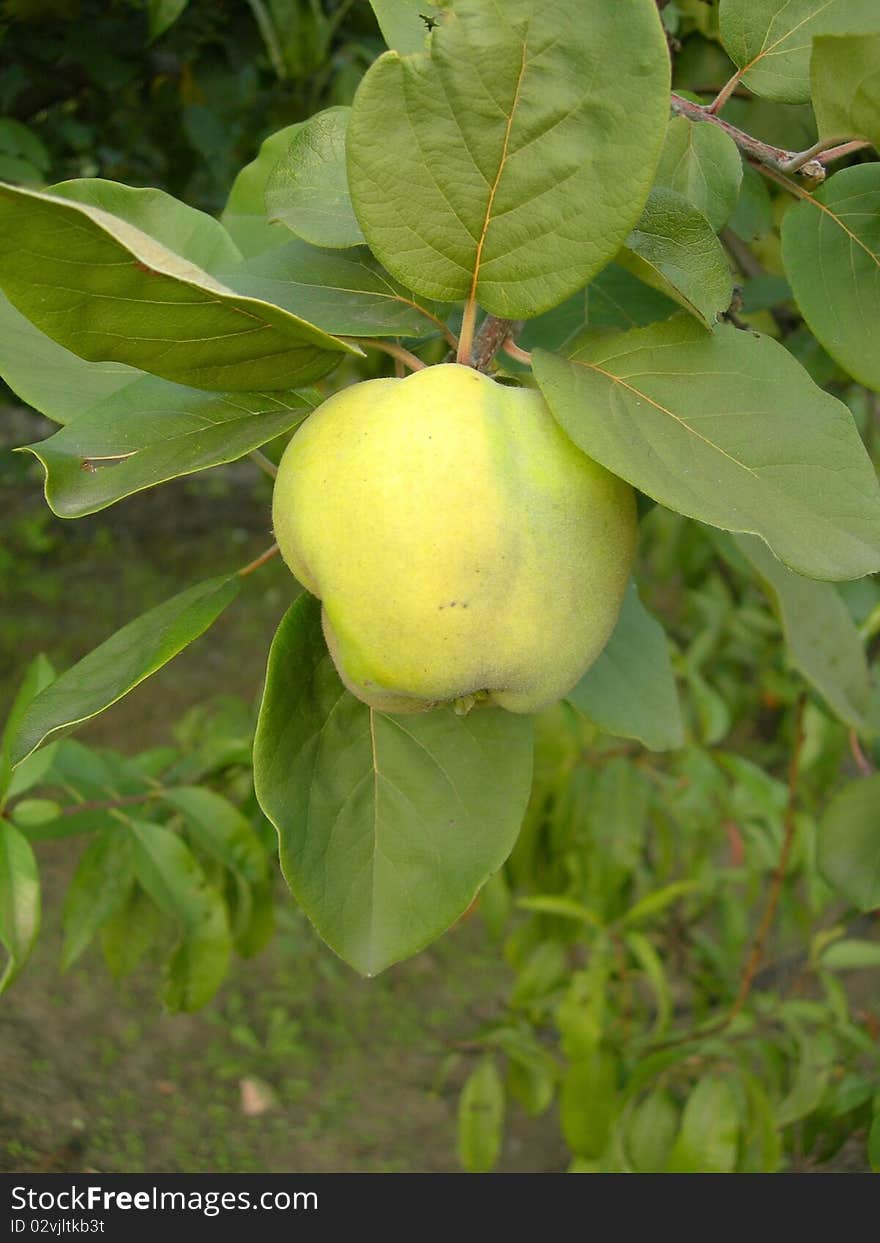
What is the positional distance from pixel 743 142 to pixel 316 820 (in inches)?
19.5

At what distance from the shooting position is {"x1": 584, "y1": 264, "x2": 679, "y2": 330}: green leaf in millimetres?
818

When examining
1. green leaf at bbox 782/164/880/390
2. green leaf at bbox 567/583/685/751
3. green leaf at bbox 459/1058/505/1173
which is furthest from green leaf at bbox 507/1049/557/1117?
green leaf at bbox 782/164/880/390

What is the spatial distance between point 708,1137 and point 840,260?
3.41ft

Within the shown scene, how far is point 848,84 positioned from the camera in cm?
58

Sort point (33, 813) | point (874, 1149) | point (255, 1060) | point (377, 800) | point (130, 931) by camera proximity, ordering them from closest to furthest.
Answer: point (377, 800), point (874, 1149), point (33, 813), point (130, 931), point (255, 1060)

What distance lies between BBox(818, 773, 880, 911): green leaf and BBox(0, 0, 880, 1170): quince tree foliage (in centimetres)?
33

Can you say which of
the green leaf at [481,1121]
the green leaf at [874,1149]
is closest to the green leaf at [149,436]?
the green leaf at [874,1149]

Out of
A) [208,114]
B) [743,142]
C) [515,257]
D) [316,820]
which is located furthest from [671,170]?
[208,114]

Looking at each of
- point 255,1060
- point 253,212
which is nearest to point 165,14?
point 253,212

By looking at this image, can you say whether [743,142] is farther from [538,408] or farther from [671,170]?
[538,408]

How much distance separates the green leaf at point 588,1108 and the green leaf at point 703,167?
1.21 meters

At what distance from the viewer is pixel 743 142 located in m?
0.69

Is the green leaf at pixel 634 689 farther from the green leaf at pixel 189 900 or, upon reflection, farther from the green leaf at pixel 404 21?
the green leaf at pixel 189 900

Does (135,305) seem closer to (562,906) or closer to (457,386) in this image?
(457,386)
